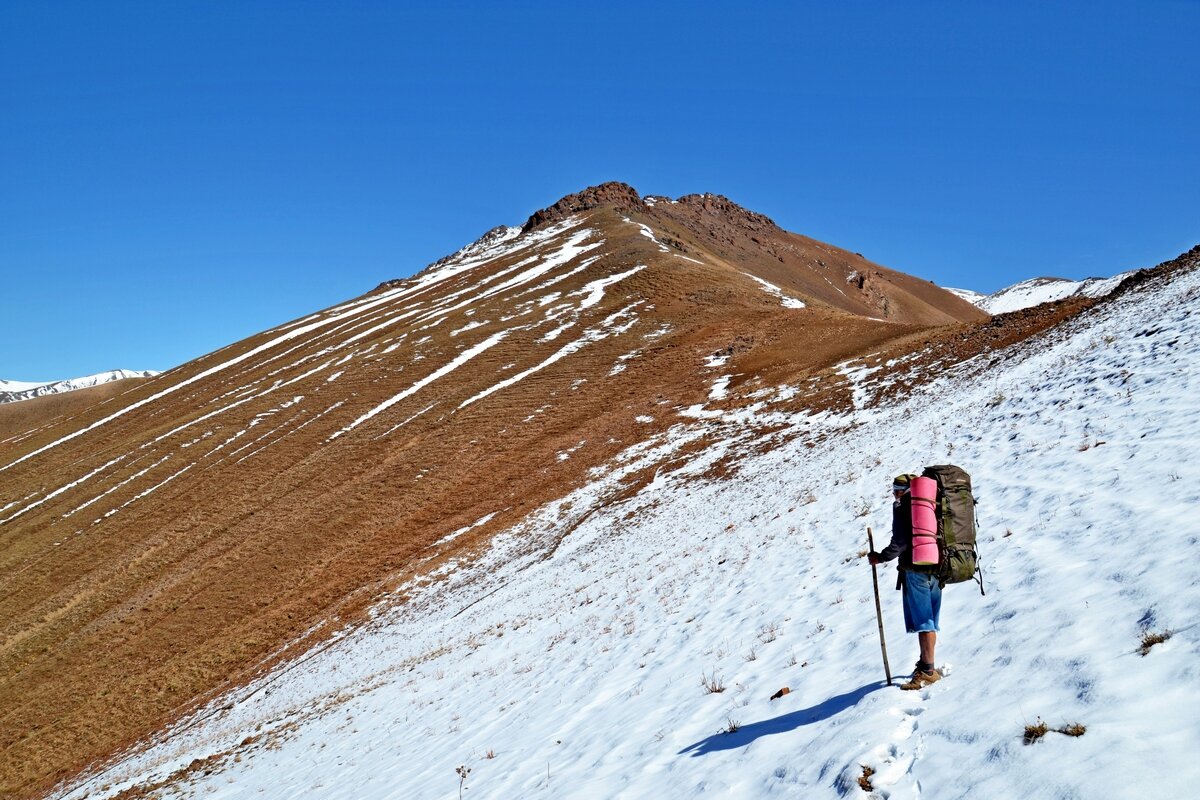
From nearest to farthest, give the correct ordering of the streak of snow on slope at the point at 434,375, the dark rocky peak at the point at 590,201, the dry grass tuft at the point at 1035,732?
1. the dry grass tuft at the point at 1035,732
2. the streak of snow on slope at the point at 434,375
3. the dark rocky peak at the point at 590,201

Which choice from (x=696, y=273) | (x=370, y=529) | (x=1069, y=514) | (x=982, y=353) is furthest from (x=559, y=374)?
(x=1069, y=514)

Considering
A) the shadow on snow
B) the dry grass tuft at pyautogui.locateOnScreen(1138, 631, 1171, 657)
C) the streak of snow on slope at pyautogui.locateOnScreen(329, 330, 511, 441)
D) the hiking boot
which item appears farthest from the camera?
the streak of snow on slope at pyautogui.locateOnScreen(329, 330, 511, 441)

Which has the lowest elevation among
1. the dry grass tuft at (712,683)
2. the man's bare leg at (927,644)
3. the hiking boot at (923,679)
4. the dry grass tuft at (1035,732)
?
the dry grass tuft at (712,683)

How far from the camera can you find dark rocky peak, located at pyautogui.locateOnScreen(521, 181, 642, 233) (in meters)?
121

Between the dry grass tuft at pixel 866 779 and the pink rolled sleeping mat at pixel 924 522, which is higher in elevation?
the pink rolled sleeping mat at pixel 924 522

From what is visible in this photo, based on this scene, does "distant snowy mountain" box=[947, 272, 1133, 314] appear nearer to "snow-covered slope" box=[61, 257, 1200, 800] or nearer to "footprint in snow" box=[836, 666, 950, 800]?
"snow-covered slope" box=[61, 257, 1200, 800]

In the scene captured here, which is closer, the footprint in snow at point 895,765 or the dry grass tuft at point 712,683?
the footprint in snow at point 895,765

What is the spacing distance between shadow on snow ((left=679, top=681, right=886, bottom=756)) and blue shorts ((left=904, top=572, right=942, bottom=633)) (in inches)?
39.0

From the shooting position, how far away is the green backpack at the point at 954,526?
7164 millimetres

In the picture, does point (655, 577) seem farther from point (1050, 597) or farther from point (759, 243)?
point (759, 243)

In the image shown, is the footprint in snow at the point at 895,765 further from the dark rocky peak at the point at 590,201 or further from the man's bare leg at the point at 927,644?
the dark rocky peak at the point at 590,201

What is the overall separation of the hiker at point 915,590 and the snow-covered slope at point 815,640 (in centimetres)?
26

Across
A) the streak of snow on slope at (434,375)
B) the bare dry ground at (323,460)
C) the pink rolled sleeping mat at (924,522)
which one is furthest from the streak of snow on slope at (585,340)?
the pink rolled sleeping mat at (924,522)

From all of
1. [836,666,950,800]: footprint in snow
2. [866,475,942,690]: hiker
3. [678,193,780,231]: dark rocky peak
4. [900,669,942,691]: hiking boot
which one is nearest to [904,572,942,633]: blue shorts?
[866,475,942,690]: hiker
